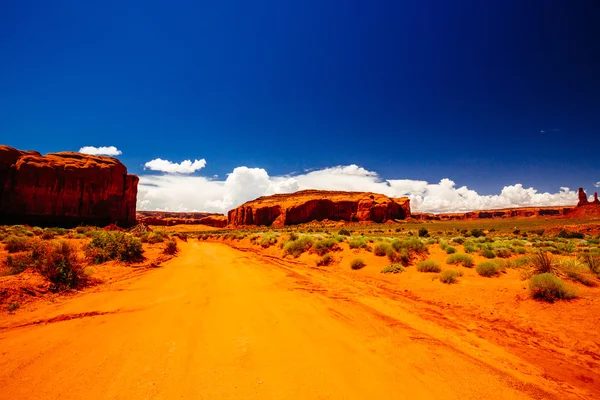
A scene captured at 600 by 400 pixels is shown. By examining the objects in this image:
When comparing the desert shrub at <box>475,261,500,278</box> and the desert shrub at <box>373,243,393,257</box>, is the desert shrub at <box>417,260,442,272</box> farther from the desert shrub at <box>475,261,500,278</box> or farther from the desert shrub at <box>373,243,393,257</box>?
the desert shrub at <box>373,243,393,257</box>

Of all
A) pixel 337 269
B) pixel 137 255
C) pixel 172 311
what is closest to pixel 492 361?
pixel 172 311

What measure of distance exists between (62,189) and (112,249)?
5138cm

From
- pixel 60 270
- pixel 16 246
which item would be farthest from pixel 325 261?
pixel 16 246

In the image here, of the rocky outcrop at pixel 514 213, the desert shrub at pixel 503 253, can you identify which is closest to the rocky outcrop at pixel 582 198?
the rocky outcrop at pixel 514 213

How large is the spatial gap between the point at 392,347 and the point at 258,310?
9.67 feet

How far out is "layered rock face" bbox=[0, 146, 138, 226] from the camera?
1790 inches

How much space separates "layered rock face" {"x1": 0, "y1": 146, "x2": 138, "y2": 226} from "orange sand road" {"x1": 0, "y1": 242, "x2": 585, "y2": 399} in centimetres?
5493

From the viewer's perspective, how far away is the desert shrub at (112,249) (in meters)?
11.8

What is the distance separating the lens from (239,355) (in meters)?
3.97

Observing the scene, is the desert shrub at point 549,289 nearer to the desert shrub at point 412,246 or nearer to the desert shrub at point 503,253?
the desert shrub at point 412,246

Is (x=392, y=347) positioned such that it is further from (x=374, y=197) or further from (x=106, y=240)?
(x=374, y=197)

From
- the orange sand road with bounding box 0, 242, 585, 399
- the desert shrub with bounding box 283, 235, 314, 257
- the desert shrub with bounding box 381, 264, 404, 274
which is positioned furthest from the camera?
the desert shrub with bounding box 283, 235, 314, 257

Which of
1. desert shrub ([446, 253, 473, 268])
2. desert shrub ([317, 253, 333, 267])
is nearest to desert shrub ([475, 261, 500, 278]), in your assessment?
desert shrub ([446, 253, 473, 268])

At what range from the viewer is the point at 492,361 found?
173 inches
